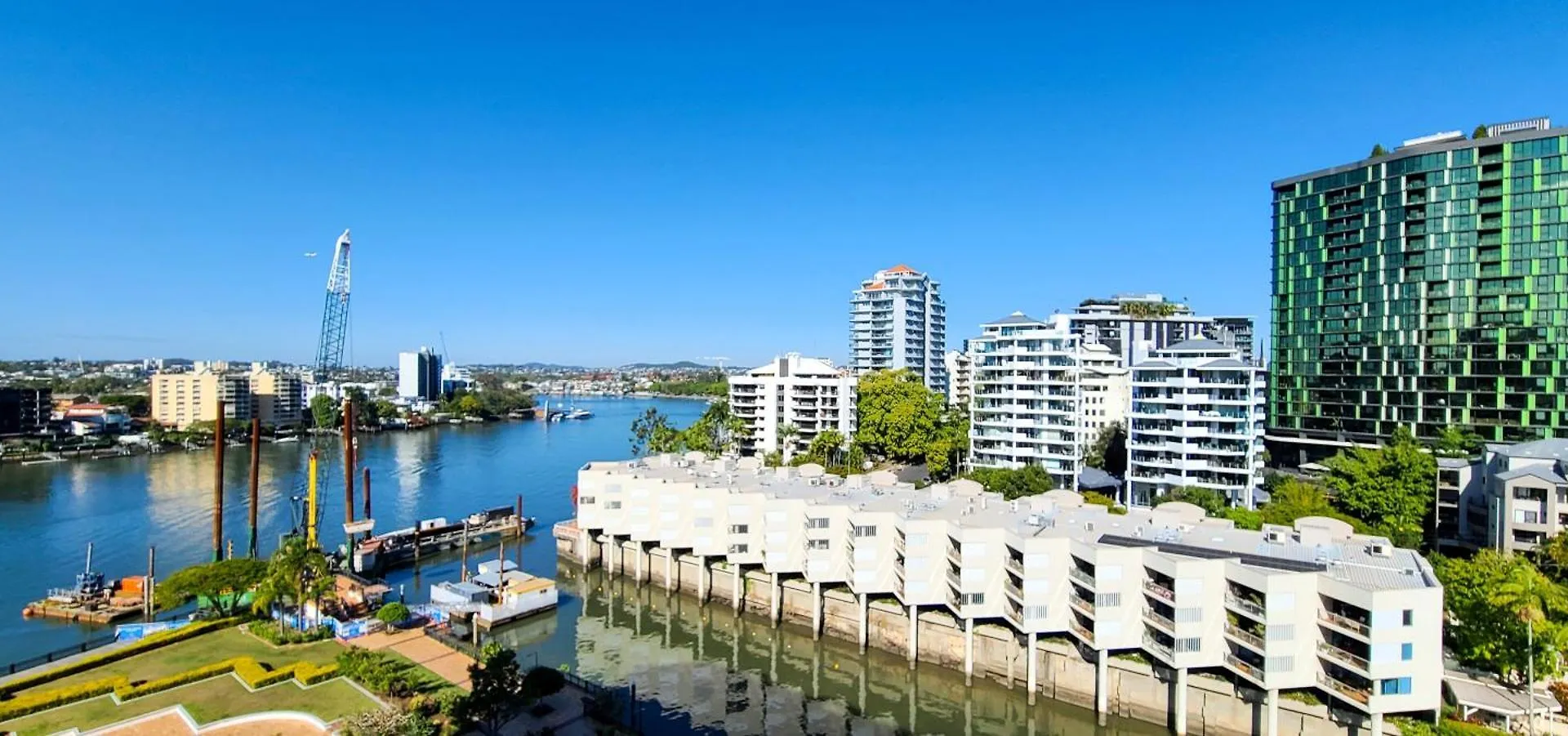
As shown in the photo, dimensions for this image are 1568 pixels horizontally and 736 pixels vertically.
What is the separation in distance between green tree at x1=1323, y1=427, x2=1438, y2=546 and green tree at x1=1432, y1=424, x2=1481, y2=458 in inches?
205

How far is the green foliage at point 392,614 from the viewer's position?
29.0 metres

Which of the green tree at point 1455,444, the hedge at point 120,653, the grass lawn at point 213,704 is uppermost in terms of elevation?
the green tree at point 1455,444

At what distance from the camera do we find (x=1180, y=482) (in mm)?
47375

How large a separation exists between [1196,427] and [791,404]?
33487 mm

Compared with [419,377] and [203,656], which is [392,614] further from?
[419,377]

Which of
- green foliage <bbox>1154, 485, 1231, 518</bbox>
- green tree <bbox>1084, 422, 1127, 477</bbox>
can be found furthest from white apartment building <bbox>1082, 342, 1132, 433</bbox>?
green foliage <bbox>1154, 485, 1231, 518</bbox>

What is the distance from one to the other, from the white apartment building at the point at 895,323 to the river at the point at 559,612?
35462 mm

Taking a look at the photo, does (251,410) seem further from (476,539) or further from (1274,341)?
(1274,341)

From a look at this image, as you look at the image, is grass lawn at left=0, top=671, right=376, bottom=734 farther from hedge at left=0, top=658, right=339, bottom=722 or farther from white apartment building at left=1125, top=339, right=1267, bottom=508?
white apartment building at left=1125, top=339, right=1267, bottom=508

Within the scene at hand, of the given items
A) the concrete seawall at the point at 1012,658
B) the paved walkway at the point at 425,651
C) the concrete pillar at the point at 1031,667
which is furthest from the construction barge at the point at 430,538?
the concrete pillar at the point at 1031,667

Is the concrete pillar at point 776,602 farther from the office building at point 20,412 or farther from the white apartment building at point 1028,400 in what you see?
the office building at point 20,412

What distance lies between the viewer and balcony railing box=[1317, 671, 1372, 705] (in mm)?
20531

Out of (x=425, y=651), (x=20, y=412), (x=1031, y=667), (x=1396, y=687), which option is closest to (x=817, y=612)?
(x=1031, y=667)

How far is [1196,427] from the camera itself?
47375mm
